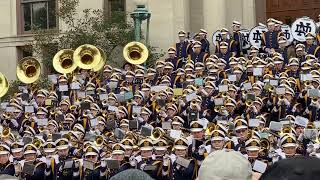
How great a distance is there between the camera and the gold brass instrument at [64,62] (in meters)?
17.7

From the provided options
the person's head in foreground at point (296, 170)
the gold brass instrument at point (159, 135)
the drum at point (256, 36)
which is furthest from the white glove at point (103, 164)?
the person's head in foreground at point (296, 170)

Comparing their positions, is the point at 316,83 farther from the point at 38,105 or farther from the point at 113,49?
the point at 113,49

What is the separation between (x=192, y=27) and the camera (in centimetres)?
2073

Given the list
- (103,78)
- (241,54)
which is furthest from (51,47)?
(241,54)

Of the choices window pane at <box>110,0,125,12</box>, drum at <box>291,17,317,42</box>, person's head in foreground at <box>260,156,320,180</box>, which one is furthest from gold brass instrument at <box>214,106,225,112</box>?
person's head in foreground at <box>260,156,320,180</box>

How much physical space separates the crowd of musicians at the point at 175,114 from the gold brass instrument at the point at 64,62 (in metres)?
0.30

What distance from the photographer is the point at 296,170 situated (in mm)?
1860

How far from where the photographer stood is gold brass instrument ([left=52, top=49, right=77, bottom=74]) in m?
17.7

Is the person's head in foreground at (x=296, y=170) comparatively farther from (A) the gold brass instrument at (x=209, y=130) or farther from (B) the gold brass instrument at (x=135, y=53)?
(B) the gold brass instrument at (x=135, y=53)

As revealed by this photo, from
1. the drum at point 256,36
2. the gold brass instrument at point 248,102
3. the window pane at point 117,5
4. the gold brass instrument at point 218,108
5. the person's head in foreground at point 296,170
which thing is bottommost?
the gold brass instrument at point 218,108

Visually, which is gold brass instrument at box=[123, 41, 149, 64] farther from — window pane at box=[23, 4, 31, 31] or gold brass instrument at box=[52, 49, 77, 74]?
window pane at box=[23, 4, 31, 31]

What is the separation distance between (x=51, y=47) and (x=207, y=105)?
771 centimetres

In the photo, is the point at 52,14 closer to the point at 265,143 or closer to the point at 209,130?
the point at 209,130

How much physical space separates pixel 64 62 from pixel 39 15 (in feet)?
21.2
